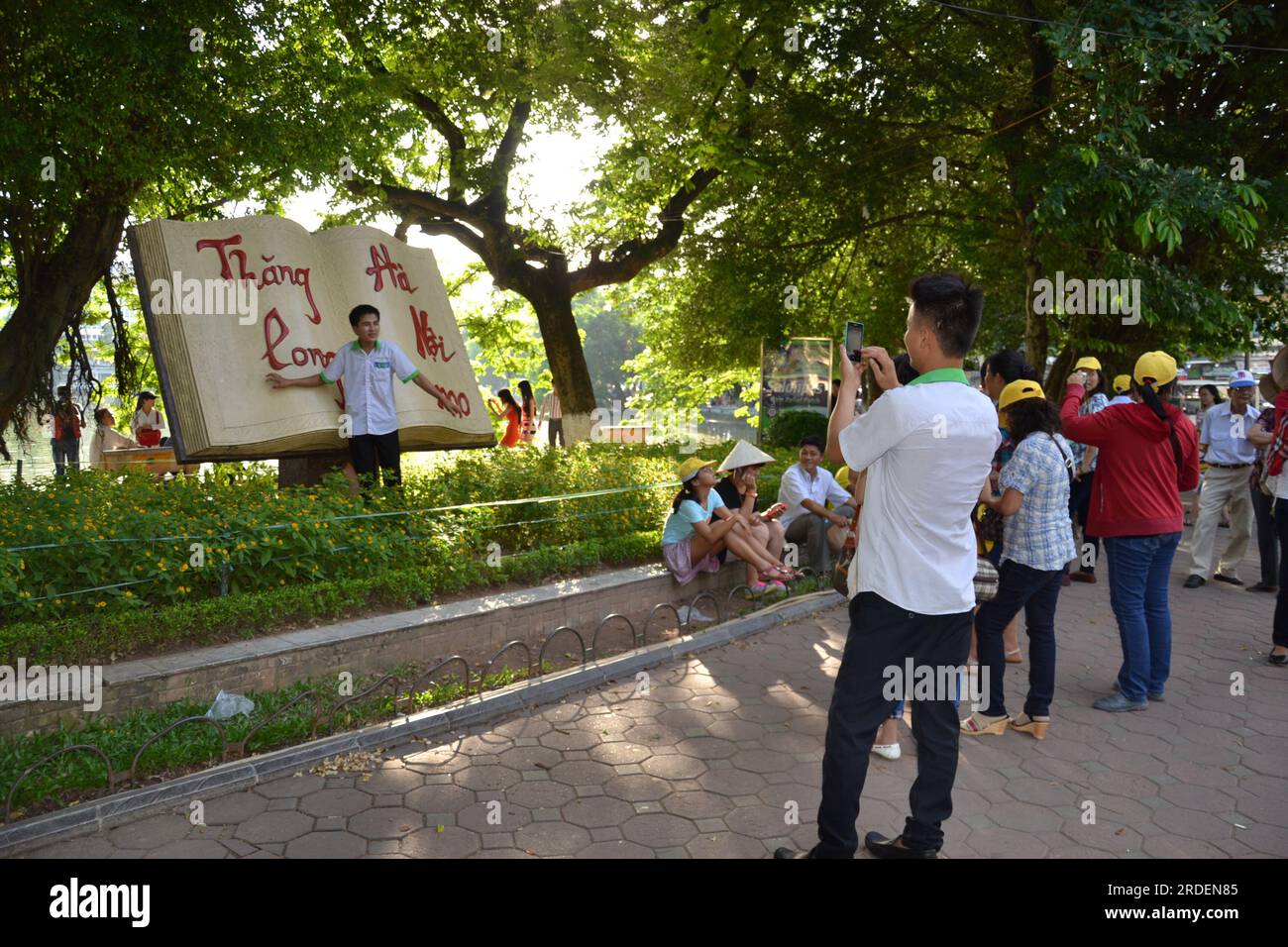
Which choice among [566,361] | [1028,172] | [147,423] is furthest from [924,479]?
[566,361]

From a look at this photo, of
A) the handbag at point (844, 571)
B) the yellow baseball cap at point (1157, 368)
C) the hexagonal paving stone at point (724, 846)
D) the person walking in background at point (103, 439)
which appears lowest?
the hexagonal paving stone at point (724, 846)

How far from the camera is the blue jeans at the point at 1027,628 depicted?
526 cm

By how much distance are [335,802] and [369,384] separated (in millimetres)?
4351

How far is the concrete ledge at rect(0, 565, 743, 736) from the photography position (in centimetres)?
489

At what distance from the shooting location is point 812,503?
8.80 meters

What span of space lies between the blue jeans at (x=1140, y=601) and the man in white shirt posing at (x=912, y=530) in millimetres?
2611

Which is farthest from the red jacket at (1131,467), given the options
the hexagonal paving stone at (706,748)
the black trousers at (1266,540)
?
the black trousers at (1266,540)

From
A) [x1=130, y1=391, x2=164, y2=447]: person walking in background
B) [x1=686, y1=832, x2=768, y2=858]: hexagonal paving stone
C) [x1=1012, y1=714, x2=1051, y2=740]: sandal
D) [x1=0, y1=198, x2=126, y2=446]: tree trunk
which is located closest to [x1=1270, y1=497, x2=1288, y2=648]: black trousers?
[x1=1012, y1=714, x2=1051, y2=740]: sandal

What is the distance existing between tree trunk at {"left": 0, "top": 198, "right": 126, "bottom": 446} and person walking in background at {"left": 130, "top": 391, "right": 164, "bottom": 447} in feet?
8.78

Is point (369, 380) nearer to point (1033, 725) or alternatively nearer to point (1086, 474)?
point (1033, 725)

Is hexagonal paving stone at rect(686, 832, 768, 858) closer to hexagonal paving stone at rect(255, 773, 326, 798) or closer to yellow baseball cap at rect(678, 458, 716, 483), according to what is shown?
hexagonal paving stone at rect(255, 773, 326, 798)

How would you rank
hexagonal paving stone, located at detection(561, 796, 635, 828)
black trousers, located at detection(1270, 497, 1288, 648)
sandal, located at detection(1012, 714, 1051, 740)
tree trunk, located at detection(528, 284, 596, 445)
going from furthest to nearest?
1. tree trunk, located at detection(528, 284, 596, 445)
2. black trousers, located at detection(1270, 497, 1288, 648)
3. sandal, located at detection(1012, 714, 1051, 740)
4. hexagonal paving stone, located at detection(561, 796, 635, 828)

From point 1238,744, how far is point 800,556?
14.8 ft

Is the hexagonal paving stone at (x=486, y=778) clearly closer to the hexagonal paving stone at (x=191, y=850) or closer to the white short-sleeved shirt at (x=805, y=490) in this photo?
the hexagonal paving stone at (x=191, y=850)
